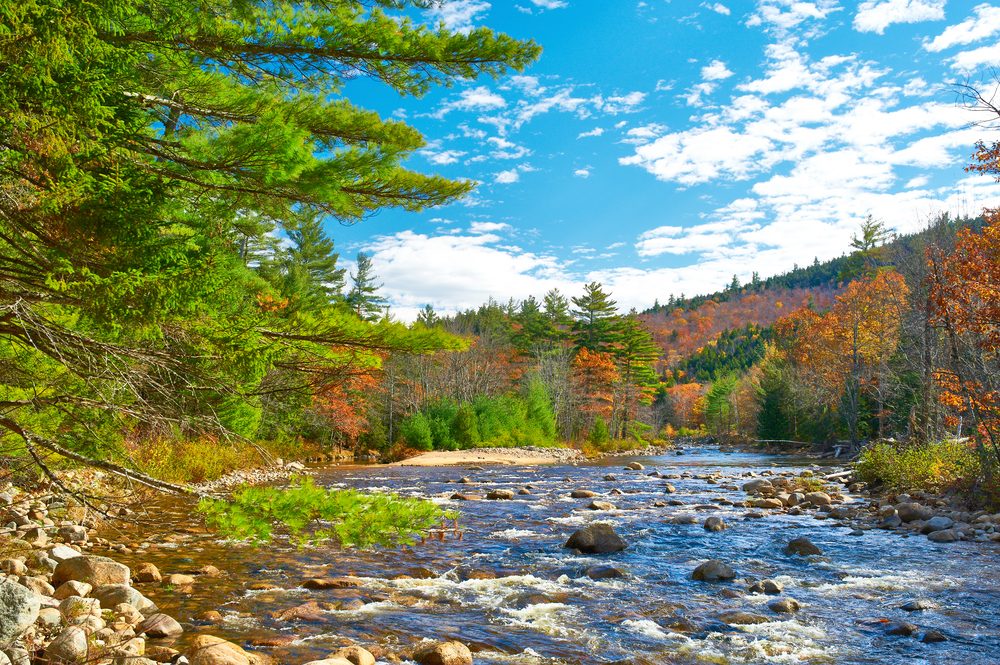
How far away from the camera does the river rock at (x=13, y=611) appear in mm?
4066

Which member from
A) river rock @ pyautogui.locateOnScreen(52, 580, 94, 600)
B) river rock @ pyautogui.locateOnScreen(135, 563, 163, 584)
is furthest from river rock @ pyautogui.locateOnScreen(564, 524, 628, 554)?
river rock @ pyautogui.locateOnScreen(52, 580, 94, 600)

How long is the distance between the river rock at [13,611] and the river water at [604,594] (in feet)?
6.24

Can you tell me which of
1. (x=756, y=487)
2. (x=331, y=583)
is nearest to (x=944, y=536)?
(x=756, y=487)

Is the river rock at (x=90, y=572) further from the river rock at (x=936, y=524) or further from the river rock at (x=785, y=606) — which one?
the river rock at (x=936, y=524)

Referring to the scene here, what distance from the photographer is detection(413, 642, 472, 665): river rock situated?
522 cm

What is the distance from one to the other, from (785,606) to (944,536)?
5814 millimetres

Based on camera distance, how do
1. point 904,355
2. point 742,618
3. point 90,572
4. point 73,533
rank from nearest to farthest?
point 90,572 → point 742,618 → point 73,533 → point 904,355

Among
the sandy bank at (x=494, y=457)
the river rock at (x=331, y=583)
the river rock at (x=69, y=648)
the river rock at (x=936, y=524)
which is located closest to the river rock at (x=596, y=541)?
the river rock at (x=331, y=583)

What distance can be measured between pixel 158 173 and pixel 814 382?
3827cm

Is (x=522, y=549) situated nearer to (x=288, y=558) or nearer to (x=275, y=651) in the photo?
(x=288, y=558)

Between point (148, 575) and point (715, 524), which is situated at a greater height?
point (148, 575)

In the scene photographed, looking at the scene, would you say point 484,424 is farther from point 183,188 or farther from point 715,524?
point 183,188

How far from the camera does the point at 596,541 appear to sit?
399 inches

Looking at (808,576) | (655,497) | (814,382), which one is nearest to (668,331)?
(814,382)
